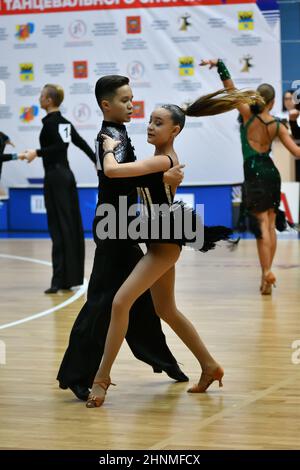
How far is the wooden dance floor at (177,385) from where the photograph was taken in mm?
4910

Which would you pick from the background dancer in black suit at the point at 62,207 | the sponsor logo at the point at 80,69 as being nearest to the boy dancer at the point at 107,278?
the background dancer in black suit at the point at 62,207

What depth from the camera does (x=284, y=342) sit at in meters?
7.33

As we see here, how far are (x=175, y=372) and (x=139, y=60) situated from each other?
1090cm

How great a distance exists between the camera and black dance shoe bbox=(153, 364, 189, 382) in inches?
239

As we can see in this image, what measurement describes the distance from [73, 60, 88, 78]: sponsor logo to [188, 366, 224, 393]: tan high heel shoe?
11457 millimetres

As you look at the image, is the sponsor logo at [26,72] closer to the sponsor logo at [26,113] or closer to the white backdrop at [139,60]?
the white backdrop at [139,60]

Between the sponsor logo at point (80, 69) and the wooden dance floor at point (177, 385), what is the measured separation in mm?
6816

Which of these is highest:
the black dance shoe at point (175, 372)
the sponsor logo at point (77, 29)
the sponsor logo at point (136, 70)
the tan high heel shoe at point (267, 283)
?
the sponsor logo at point (77, 29)

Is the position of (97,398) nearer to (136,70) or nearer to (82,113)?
(136,70)

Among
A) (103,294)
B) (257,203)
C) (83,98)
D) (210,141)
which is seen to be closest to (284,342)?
(103,294)

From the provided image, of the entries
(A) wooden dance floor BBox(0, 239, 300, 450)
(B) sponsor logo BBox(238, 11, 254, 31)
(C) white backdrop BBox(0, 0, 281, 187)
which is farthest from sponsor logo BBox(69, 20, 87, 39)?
(A) wooden dance floor BBox(0, 239, 300, 450)
